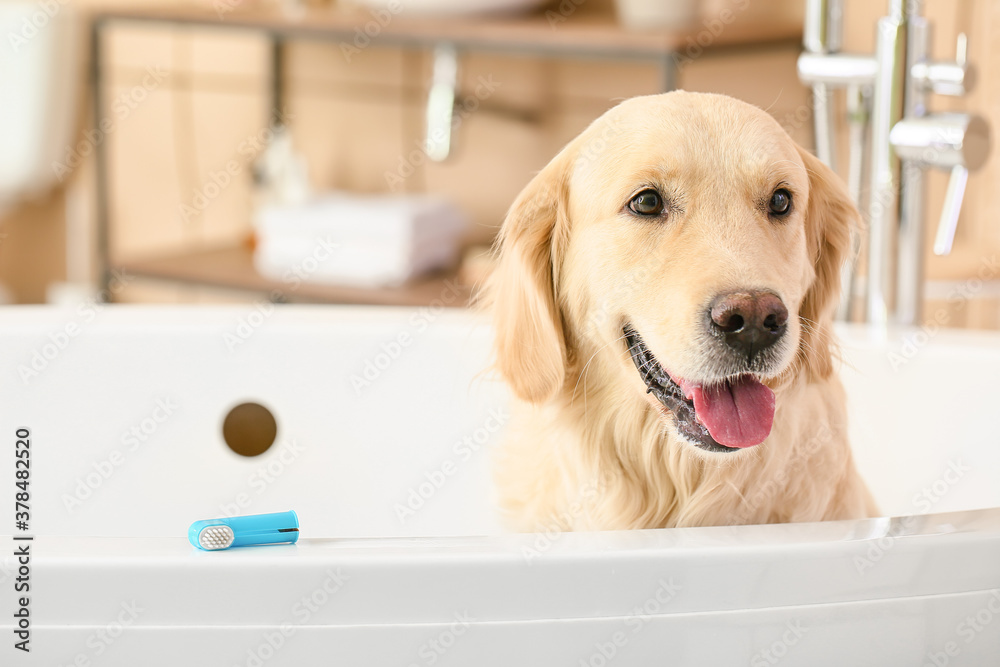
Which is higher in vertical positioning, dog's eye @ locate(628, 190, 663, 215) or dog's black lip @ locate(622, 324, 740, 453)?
dog's eye @ locate(628, 190, 663, 215)

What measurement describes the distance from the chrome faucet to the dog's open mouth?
56 cm

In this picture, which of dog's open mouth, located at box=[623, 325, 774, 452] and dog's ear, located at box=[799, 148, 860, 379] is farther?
dog's ear, located at box=[799, 148, 860, 379]

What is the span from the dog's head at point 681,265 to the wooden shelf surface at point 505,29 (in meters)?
1.04

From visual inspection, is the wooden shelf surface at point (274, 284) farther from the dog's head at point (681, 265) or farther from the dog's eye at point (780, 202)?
the dog's eye at point (780, 202)

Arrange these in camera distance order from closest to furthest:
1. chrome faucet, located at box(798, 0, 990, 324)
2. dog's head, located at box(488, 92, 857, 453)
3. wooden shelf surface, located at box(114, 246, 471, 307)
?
1. dog's head, located at box(488, 92, 857, 453)
2. chrome faucet, located at box(798, 0, 990, 324)
3. wooden shelf surface, located at box(114, 246, 471, 307)

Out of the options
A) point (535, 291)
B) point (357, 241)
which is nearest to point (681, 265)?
point (535, 291)

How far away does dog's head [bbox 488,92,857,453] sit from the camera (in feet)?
3.07

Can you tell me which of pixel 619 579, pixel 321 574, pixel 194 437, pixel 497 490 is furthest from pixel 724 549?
pixel 194 437

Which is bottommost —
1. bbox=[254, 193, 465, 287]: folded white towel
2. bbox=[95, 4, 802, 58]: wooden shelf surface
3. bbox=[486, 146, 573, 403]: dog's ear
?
bbox=[254, 193, 465, 287]: folded white towel

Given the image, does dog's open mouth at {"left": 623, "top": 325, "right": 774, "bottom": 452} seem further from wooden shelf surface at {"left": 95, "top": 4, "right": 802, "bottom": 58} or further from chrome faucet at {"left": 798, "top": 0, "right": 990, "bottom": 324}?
wooden shelf surface at {"left": 95, "top": 4, "right": 802, "bottom": 58}

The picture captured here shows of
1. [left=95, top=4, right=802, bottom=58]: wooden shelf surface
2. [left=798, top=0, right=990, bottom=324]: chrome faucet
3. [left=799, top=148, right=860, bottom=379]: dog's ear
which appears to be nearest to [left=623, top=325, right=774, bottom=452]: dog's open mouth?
[left=799, top=148, right=860, bottom=379]: dog's ear

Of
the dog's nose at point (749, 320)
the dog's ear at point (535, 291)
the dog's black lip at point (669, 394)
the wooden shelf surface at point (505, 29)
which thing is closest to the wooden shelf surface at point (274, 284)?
the wooden shelf surface at point (505, 29)

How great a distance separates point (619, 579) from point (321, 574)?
0.23 metres

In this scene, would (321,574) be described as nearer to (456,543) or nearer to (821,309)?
(456,543)
